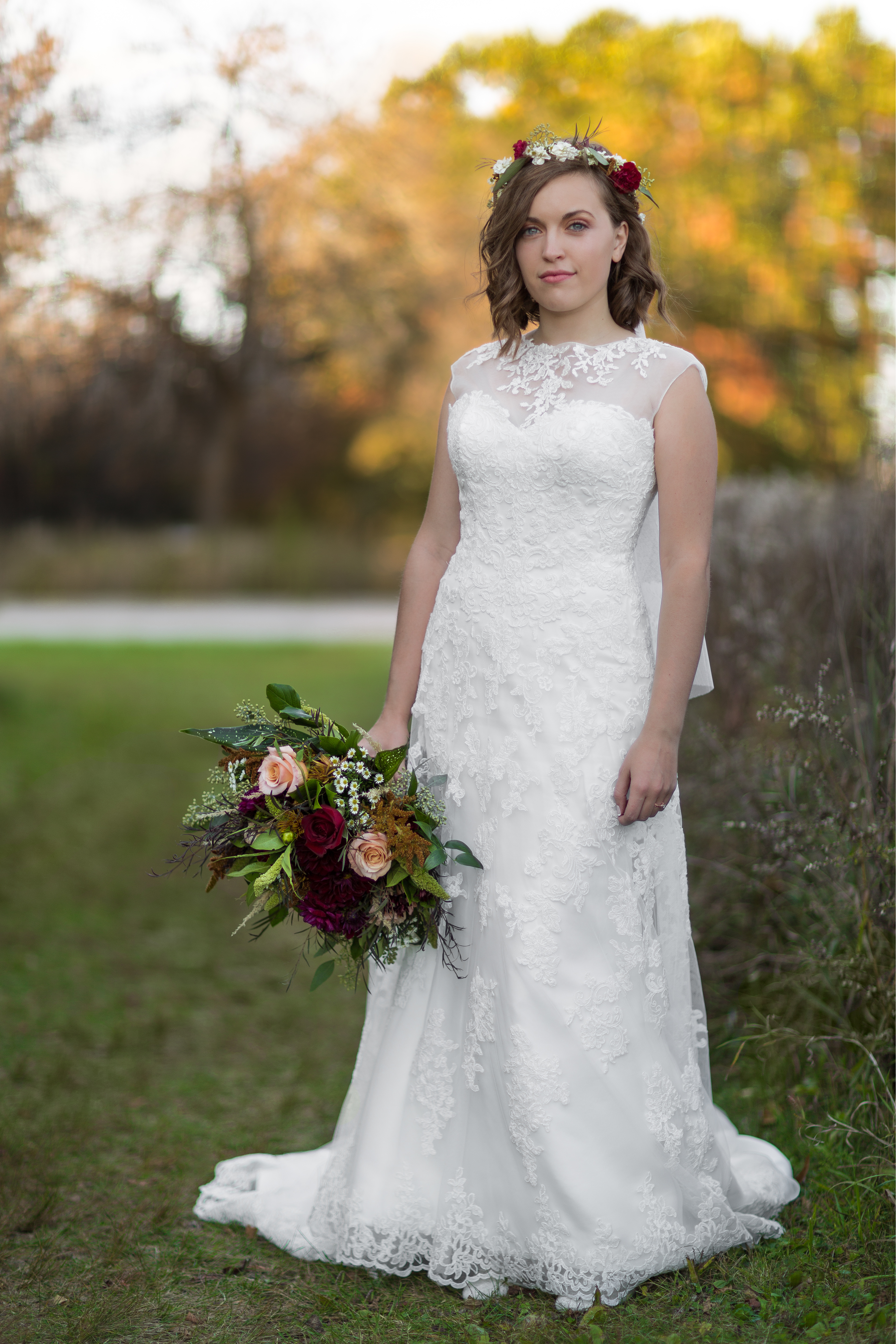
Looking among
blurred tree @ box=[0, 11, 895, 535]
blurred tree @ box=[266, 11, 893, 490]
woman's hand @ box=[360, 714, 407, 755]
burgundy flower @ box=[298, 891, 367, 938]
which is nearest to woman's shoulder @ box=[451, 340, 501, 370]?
woman's hand @ box=[360, 714, 407, 755]

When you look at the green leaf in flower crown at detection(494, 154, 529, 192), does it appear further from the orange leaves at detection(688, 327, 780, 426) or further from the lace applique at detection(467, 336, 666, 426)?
the orange leaves at detection(688, 327, 780, 426)

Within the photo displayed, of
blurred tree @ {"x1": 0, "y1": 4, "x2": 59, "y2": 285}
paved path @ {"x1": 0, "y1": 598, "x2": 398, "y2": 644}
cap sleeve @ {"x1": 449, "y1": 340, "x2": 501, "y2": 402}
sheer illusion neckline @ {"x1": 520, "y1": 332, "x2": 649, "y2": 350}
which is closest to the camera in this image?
sheer illusion neckline @ {"x1": 520, "y1": 332, "x2": 649, "y2": 350}

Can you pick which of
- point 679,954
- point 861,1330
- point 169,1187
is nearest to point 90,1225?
point 169,1187

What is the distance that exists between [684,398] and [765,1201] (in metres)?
1.98

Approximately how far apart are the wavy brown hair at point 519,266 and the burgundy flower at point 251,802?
1.18m

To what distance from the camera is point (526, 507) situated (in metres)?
2.71

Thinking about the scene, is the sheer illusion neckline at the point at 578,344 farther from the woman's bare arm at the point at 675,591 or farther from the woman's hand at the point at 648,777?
the woman's hand at the point at 648,777

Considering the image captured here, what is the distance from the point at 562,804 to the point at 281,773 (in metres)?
0.62

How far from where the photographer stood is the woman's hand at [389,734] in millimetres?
2926

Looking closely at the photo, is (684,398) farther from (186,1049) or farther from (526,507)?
(186,1049)

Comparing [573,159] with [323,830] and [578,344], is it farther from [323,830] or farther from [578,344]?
[323,830]

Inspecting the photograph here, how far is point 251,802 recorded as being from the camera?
8.52 feet

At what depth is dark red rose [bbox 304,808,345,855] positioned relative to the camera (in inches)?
98.9

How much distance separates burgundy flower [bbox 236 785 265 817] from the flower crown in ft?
4.81
